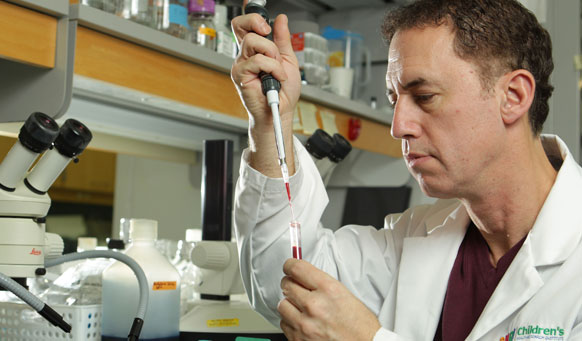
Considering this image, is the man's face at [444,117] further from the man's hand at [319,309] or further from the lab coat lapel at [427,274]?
the man's hand at [319,309]

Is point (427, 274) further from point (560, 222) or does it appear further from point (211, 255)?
point (211, 255)

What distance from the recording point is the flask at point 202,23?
5.62ft

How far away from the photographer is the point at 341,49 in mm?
2691

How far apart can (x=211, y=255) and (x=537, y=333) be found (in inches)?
29.2

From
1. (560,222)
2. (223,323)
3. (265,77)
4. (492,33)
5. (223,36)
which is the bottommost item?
(223,323)

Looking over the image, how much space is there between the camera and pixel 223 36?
5.70 ft

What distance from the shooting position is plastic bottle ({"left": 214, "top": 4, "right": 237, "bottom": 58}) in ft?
5.68

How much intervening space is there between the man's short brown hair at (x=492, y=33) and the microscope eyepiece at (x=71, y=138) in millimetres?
619

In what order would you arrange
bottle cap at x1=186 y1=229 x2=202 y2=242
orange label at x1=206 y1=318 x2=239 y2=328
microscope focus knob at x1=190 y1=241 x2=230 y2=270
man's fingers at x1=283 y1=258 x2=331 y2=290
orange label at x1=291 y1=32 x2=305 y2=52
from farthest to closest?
1. orange label at x1=291 y1=32 x2=305 y2=52
2. bottle cap at x1=186 y1=229 x2=202 y2=242
3. microscope focus knob at x1=190 y1=241 x2=230 y2=270
4. orange label at x1=206 y1=318 x2=239 y2=328
5. man's fingers at x1=283 y1=258 x2=331 y2=290

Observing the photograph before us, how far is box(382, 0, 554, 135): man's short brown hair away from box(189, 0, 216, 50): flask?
1.95 feet

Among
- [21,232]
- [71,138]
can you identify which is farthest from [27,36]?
[21,232]

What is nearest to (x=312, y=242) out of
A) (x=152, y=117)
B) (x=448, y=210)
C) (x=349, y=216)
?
(x=448, y=210)

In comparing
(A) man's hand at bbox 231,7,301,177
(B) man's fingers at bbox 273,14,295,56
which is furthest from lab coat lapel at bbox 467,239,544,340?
(B) man's fingers at bbox 273,14,295,56

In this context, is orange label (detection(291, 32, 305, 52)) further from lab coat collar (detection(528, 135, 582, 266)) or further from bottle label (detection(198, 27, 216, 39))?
lab coat collar (detection(528, 135, 582, 266))
